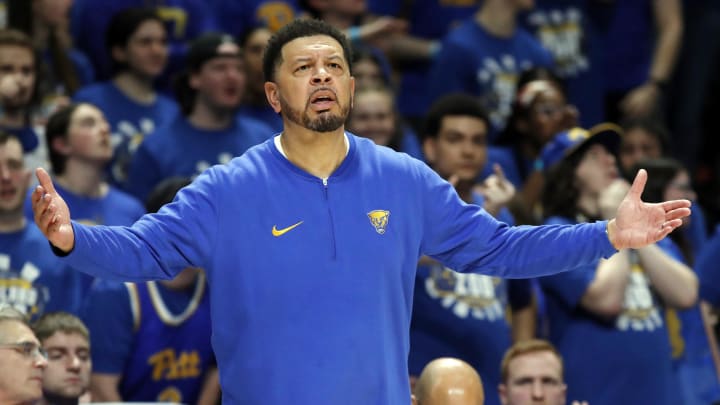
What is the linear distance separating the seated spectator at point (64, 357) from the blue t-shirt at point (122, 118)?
6.95 ft

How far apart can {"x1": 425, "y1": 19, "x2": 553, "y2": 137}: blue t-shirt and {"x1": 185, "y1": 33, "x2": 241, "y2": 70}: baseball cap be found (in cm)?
142

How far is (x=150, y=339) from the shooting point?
5.86 metres

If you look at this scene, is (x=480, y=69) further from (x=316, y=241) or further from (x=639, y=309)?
(x=316, y=241)

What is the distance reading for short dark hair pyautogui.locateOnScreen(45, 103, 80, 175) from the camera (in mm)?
6539

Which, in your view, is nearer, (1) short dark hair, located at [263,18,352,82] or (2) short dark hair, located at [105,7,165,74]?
(1) short dark hair, located at [263,18,352,82]

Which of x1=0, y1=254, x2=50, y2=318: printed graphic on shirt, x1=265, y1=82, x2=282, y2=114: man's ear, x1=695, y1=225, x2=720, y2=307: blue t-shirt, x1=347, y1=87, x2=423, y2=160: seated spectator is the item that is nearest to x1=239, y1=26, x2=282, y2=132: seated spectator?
x1=347, y1=87, x2=423, y2=160: seated spectator

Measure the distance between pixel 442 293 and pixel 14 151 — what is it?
2.00 meters

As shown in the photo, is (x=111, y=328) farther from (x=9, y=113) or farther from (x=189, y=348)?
(x=9, y=113)

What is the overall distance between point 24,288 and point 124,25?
238 centimetres

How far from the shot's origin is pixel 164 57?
768 centimetres

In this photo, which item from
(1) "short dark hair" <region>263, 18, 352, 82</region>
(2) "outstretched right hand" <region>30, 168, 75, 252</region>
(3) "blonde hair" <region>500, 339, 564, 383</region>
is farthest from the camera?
(3) "blonde hair" <region>500, 339, 564, 383</region>

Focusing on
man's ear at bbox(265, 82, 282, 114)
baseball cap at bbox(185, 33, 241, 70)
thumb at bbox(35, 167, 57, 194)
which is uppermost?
baseball cap at bbox(185, 33, 241, 70)

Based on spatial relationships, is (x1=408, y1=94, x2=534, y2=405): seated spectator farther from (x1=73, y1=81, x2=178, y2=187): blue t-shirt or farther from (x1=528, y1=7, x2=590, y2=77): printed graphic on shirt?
(x1=528, y1=7, x2=590, y2=77): printed graphic on shirt

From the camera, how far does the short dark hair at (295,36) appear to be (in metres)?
3.81
